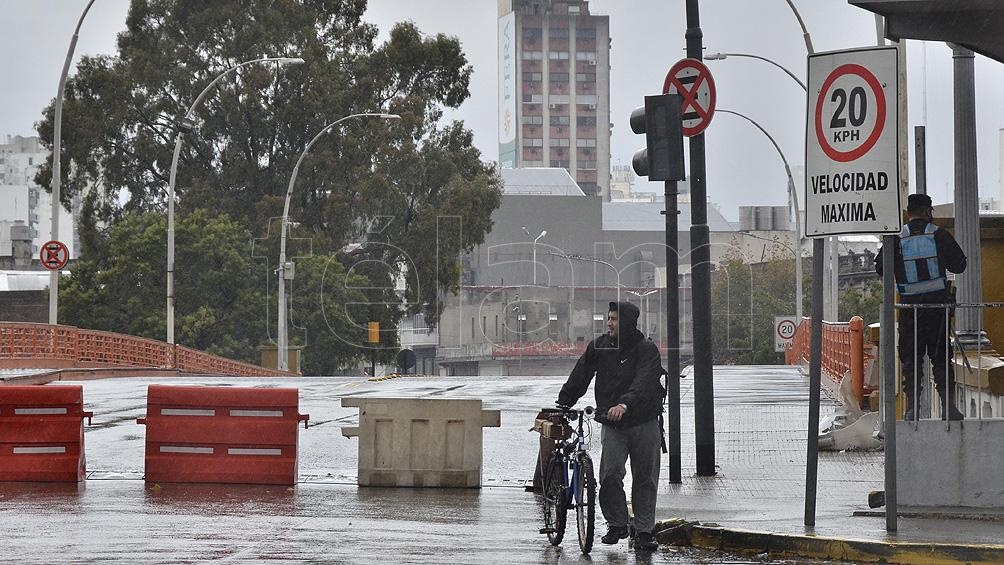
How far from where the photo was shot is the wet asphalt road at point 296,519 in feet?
32.2

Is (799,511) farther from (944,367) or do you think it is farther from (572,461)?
(572,461)

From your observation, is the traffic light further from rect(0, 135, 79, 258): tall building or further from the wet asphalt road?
rect(0, 135, 79, 258): tall building

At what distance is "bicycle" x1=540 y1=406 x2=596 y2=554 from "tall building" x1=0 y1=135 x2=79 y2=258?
117067 millimetres

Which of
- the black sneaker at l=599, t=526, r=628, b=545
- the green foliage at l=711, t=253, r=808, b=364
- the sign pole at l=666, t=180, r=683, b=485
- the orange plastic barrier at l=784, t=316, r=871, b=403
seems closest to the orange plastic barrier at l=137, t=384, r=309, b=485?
the sign pole at l=666, t=180, r=683, b=485

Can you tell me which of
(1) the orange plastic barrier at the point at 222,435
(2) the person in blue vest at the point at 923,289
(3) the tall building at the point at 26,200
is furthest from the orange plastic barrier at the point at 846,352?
(3) the tall building at the point at 26,200

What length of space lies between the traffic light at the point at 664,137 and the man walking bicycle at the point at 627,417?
9.11 ft

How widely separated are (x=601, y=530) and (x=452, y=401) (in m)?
2.86

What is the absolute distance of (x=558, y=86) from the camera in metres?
186

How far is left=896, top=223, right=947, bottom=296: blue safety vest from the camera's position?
12.6m

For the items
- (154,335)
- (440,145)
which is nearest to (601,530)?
(154,335)

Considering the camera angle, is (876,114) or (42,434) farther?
(42,434)

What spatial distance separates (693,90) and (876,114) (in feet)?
13.5

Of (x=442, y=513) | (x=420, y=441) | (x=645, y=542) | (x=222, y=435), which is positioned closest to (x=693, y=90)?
(x=420, y=441)

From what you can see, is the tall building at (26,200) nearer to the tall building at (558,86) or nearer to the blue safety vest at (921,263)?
the tall building at (558,86)
